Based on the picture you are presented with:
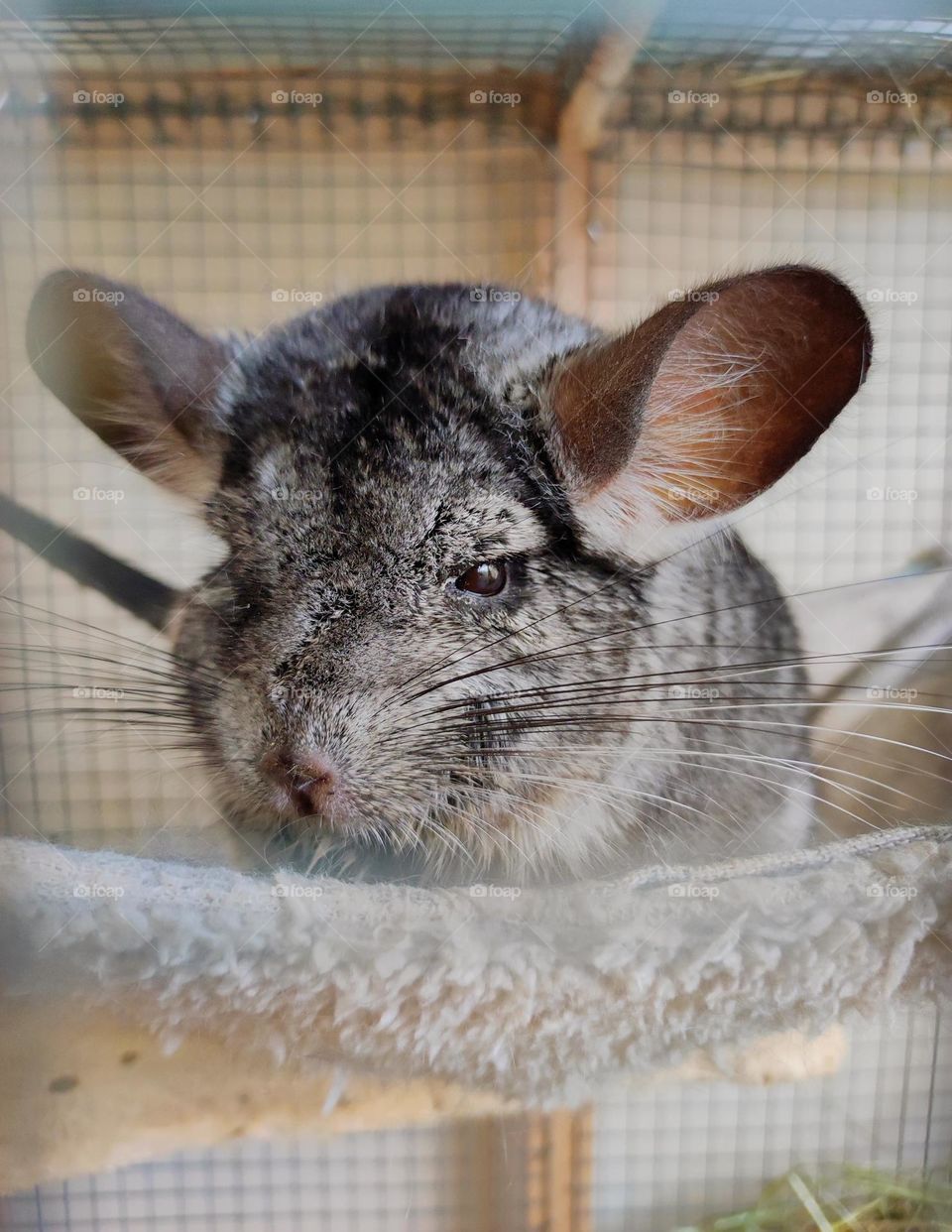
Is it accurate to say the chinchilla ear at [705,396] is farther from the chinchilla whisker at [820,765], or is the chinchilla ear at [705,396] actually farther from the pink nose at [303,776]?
the pink nose at [303,776]

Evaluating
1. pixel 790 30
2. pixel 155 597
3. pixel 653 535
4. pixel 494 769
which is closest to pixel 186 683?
pixel 155 597

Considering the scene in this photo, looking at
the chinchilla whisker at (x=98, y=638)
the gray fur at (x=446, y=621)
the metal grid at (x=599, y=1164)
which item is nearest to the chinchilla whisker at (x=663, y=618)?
the gray fur at (x=446, y=621)

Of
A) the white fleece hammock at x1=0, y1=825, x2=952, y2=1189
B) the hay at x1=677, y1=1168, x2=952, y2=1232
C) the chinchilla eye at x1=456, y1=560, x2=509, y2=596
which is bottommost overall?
the hay at x1=677, y1=1168, x2=952, y2=1232

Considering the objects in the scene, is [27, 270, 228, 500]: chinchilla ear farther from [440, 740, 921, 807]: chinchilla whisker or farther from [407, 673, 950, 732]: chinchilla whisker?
[440, 740, 921, 807]: chinchilla whisker

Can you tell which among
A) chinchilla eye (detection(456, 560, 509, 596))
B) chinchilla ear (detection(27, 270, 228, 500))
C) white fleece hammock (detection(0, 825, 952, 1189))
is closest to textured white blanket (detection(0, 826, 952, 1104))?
white fleece hammock (detection(0, 825, 952, 1189))

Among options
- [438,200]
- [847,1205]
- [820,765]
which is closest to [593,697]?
[820,765]

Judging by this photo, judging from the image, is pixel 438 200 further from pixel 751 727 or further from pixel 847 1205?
pixel 847 1205
